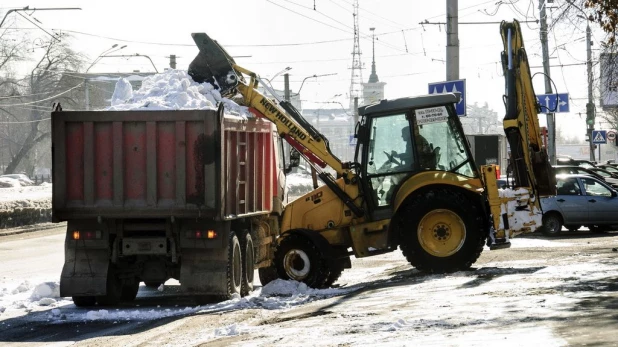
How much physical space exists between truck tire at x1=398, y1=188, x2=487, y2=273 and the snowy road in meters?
0.31

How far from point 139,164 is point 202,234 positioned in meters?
1.22

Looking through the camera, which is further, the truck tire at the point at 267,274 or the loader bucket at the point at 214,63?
the loader bucket at the point at 214,63

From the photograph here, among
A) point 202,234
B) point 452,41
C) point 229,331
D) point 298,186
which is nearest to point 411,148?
point 202,234

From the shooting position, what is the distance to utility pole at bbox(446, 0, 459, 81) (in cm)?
2425

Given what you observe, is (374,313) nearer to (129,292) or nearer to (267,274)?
(129,292)

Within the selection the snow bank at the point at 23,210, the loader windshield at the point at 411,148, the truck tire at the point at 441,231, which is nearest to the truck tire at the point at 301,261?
the truck tire at the point at 441,231

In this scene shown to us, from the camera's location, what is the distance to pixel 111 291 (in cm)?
1478

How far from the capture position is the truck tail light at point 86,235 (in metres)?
14.5

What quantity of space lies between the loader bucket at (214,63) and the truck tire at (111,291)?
394 centimetres

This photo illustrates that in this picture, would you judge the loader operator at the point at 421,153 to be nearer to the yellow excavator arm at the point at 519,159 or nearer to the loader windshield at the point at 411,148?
the loader windshield at the point at 411,148

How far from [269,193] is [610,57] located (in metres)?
7.44

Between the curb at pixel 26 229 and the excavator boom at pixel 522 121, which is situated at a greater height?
the excavator boom at pixel 522 121

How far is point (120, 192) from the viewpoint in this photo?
1434 centimetres

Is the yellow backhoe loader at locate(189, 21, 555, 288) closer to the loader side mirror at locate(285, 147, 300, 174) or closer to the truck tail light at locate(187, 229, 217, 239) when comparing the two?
the loader side mirror at locate(285, 147, 300, 174)
